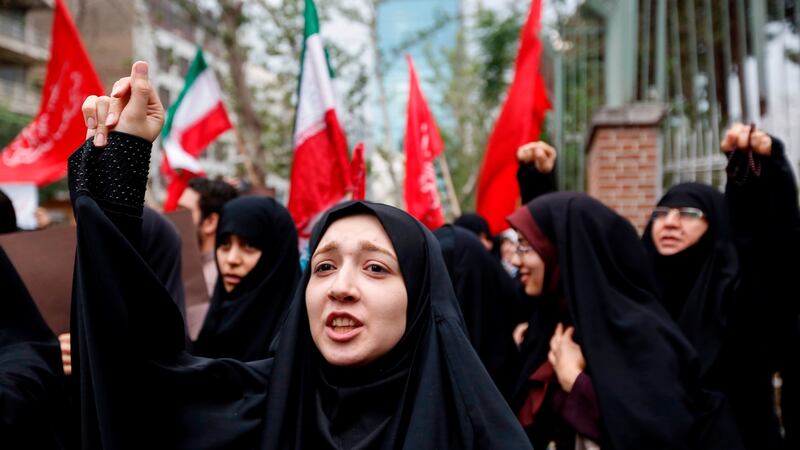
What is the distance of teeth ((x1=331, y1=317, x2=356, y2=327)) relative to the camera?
182 cm

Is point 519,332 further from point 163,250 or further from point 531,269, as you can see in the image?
point 163,250

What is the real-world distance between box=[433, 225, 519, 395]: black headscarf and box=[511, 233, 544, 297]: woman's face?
535 millimetres

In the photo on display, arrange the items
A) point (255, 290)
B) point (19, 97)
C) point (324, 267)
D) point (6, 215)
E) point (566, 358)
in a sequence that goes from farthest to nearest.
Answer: point (19, 97) → point (255, 290) → point (6, 215) → point (566, 358) → point (324, 267)

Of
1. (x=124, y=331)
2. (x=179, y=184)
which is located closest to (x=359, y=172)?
(x=124, y=331)

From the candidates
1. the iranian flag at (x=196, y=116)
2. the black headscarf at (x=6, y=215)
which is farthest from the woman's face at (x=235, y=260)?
the iranian flag at (x=196, y=116)

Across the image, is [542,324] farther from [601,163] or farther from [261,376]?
→ [601,163]

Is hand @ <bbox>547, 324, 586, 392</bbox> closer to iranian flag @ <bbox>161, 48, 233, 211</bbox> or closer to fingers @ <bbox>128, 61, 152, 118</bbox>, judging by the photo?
fingers @ <bbox>128, 61, 152, 118</bbox>

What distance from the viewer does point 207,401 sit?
1.79 meters

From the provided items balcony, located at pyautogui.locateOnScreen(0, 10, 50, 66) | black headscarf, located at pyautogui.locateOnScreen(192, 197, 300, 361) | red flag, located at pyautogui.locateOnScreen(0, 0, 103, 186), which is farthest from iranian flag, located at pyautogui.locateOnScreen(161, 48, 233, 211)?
balcony, located at pyautogui.locateOnScreen(0, 10, 50, 66)

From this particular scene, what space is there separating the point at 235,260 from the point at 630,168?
4687 millimetres

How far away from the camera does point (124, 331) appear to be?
154cm

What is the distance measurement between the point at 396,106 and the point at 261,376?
50.8 ft

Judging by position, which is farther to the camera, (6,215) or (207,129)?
(207,129)

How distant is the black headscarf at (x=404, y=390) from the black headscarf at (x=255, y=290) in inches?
56.5
